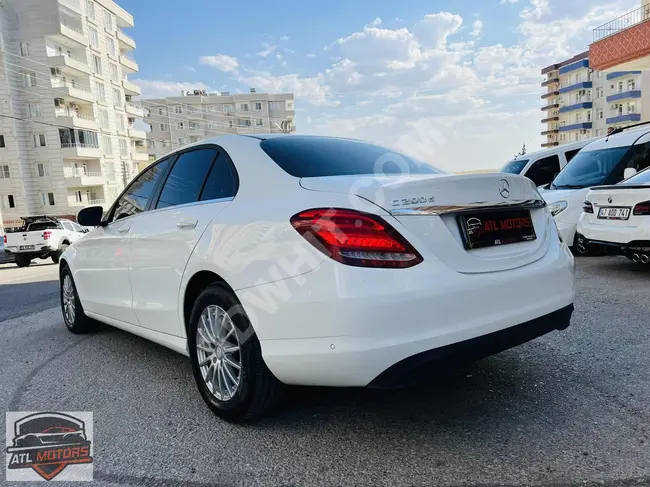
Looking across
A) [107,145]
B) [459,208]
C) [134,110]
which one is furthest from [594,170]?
[134,110]

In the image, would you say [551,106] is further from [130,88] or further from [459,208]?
[459,208]

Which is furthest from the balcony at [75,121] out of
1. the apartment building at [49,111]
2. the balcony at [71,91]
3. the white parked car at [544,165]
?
the white parked car at [544,165]

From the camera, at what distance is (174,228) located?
9.86 ft

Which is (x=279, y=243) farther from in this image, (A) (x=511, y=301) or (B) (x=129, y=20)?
(B) (x=129, y=20)

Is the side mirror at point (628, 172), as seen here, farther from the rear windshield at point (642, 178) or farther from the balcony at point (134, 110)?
the balcony at point (134, 110)

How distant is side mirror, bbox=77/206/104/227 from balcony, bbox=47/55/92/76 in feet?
146

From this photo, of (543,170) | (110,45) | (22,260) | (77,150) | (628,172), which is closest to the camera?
(628,172)

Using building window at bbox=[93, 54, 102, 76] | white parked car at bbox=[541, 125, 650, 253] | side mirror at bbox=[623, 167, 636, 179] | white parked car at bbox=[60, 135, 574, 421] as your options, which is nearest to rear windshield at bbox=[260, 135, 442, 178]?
white parked car at bbox=[60, 135, 574, 421]

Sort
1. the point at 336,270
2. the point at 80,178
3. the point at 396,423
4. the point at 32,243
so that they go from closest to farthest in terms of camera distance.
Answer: the point at 336,270 → the point at 396,423 → the point at 32,243 → the point at 80,178

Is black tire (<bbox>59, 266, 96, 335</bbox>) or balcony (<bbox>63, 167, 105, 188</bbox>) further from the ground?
balcony (<bbox>63, 167, 105, 188</bbox>)

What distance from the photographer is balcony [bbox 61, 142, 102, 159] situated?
41.8 meters

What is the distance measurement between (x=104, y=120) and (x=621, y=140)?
161 ft

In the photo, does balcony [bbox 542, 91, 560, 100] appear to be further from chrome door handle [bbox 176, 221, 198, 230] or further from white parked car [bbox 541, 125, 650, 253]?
chrome door handle [bbox 176, 221, 198, 230]

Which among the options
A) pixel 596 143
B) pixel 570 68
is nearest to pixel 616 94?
pixel 570 68
